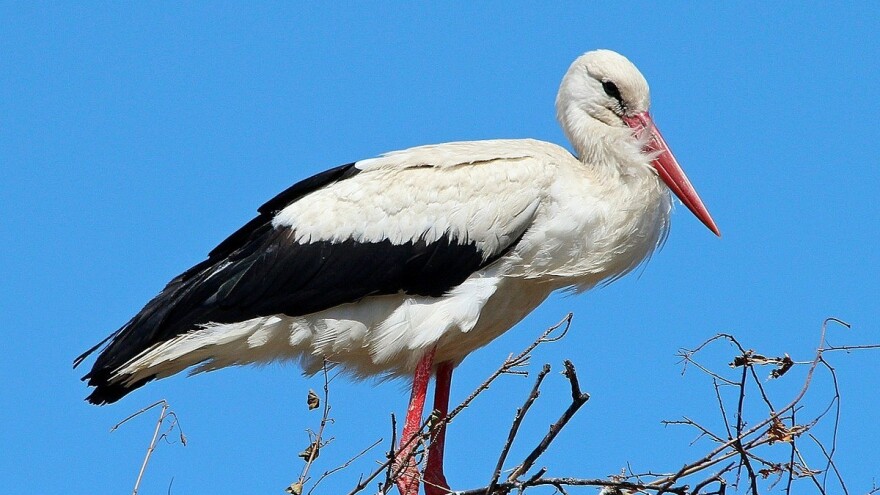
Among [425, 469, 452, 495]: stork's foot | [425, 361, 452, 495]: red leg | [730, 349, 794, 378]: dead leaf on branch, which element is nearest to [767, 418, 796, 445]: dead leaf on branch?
[730, 349, 794, 378]: dead leaf on branch

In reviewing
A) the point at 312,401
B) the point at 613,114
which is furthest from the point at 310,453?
the point at 613,114

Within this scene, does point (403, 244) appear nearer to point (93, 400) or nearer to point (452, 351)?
point (452, 351)

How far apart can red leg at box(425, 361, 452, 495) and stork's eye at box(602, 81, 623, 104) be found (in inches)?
58.6

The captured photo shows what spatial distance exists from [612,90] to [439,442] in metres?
1.85

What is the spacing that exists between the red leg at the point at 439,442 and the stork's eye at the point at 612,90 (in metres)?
1.49

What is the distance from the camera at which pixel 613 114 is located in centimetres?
682

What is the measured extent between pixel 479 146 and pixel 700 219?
107cm

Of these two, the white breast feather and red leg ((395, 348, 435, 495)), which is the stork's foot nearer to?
red leg ((395, 348, 435, 495))

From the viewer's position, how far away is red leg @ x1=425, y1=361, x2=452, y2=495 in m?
6.86

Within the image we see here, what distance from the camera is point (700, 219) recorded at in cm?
652

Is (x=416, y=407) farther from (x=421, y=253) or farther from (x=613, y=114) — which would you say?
(x=613, y=114)

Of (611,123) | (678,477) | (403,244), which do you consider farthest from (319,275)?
(678,477)

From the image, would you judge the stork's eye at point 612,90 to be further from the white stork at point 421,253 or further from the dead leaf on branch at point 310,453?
the dead leaf on branch at point 310,453

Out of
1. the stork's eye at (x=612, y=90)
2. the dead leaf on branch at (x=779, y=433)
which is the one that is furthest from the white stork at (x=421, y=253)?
the dead leaf on branch at (x=779, y=433)
